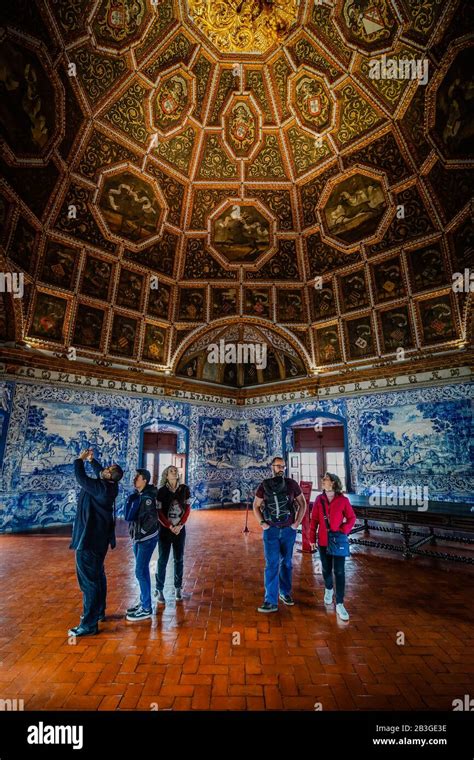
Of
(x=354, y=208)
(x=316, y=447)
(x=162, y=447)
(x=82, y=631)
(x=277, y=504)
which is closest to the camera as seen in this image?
(x=82, y=631)

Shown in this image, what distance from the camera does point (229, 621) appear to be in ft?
14.0

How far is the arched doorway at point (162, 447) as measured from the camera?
13398mm

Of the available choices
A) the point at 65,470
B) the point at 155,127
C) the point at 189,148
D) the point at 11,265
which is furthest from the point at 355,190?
the point at 65,470

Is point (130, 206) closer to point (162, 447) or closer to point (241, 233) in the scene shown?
point (241, 233)

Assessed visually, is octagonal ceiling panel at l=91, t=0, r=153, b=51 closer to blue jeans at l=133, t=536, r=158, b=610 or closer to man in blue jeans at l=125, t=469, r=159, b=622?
man in blue jeans at l=125, t=469, r=159, b=622

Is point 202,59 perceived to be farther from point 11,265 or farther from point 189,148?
point 11,265

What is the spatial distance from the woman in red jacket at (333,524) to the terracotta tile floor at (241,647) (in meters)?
0.25

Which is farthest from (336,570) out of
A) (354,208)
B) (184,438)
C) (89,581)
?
(354,208)

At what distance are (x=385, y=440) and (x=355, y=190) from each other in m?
8.81

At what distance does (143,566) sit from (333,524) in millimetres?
2573

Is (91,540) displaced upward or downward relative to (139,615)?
upward

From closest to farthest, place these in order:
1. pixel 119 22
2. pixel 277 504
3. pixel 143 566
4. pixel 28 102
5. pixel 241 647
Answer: pixel 241 647
pixel 143 566
pixel 277 504
pixel 28 102
pixel 119 22

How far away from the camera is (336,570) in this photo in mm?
4523

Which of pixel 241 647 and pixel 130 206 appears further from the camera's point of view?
pixel 130 206
